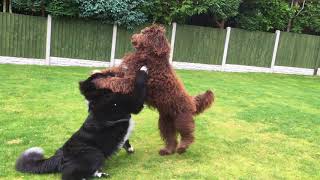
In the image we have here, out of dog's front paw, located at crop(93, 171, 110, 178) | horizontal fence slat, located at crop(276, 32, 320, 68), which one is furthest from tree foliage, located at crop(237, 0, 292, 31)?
dog's front paw, located at crop(93, 171, 110, 178)

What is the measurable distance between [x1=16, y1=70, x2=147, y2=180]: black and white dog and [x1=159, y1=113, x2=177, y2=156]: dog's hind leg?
729 millimetres

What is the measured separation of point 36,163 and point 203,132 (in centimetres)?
302

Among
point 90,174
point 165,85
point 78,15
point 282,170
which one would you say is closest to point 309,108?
point 282,170

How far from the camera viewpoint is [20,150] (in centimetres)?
540

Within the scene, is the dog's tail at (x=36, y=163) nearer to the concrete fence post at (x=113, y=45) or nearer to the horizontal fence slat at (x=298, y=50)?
the concrete fence post at (x=113, y=45)

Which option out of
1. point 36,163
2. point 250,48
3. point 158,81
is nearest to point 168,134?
point 158,81

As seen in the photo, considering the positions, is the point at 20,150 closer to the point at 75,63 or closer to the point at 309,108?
the point at 309,108

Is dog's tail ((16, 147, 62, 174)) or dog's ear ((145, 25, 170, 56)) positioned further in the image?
dog's ear ((145, 25, 170, 56))

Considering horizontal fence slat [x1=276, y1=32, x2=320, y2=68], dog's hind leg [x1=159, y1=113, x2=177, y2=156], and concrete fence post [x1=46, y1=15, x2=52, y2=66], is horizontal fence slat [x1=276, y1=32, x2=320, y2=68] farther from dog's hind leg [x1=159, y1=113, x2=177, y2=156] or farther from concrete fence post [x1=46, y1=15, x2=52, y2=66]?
dog's hind leg [x1=159, y1=113, x2=177, y2=156]

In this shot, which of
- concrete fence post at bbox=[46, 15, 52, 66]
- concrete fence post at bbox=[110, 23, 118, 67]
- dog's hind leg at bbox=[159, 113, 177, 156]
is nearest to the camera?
dog's hind leg at bbox=[159, 113, 177, 156]

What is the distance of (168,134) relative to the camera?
5.45 metres

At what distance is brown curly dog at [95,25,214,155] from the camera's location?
189 inches

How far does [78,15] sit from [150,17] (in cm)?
261

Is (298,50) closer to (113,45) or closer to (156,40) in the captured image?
(113,45)
